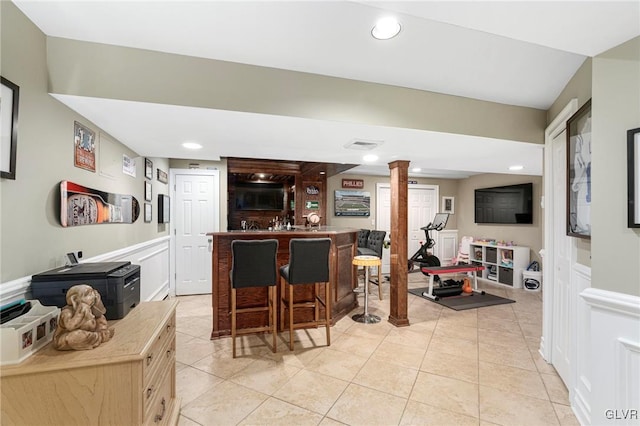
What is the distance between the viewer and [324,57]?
5.89ft

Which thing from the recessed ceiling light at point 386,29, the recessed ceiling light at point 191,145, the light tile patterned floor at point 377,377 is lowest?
the light tile patterned floor at point 377,377

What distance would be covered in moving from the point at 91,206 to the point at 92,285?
913 millimetres

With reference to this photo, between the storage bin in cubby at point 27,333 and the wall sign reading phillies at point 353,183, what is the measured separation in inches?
215

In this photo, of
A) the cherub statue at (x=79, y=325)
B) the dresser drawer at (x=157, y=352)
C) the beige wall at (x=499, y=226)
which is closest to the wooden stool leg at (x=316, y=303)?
the dresser drawer at (x=157, y=352)

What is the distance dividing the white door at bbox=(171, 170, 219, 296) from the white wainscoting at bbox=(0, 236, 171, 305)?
214 millimetres

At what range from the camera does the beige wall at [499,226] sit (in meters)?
5.20

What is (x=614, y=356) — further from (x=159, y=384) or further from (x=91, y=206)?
(x=91, y=206)

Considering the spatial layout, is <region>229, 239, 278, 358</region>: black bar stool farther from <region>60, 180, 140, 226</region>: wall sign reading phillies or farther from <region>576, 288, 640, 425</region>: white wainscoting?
<region>576, 288, 640, 425</region>: white wainscoting

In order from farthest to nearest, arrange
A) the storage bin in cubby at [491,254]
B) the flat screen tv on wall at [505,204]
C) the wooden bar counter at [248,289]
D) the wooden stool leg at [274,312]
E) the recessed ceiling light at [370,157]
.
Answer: the storage bin in cubby at [491,254]
the flat screen tv on wall at [505,204]
the recessed ceiling light at [370,157]
the wooden bar counter at [248,289]
the wooden stool leg at [274,312]

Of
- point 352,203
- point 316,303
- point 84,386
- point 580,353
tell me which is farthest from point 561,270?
point 352,203

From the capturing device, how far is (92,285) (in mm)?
1521

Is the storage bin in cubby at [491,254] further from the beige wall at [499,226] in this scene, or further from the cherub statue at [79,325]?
the cherub statue at [79,325]

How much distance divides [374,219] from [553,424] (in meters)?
4.89

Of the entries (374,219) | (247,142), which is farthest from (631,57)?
(374,219)
